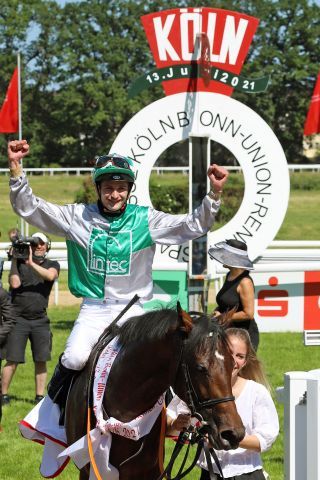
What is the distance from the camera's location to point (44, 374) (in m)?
9.34

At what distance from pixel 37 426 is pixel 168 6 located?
5979cm

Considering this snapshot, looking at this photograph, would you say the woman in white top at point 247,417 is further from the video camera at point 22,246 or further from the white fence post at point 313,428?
the video camera at point 22,246

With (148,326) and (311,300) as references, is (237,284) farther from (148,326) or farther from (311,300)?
(311,300)

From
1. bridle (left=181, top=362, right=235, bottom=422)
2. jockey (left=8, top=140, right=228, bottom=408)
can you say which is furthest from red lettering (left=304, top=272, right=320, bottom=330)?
bridle (left=181, top=362, right=235, bottom=422)

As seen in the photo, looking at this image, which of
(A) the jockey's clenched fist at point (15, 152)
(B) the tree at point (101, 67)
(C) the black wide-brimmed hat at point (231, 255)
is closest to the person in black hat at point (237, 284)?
(C) the black wide-brimmed hat at point (231, 255)

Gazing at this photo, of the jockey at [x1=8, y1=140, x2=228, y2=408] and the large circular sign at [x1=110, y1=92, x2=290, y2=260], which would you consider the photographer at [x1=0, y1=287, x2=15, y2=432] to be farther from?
the large circular sign at [x1=110, y1=92, x2=290, y2=260]

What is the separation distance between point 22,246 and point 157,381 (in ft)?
17.0

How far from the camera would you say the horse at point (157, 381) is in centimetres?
385

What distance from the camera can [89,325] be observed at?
486cm

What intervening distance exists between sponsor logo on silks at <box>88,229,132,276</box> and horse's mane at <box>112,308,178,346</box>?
0.40 meters

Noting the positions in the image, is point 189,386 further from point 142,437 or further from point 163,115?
point 163,115

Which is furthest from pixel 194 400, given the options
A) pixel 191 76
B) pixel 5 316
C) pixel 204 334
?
pixel 191 76

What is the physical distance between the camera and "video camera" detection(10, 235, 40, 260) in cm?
936

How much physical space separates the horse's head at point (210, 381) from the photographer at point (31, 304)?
212 inches
